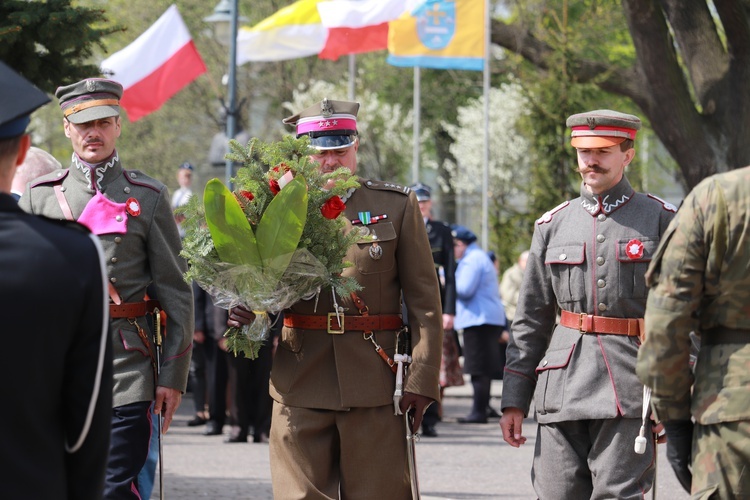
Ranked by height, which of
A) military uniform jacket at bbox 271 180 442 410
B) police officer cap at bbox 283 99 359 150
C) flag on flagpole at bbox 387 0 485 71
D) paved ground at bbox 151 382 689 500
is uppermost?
flag on flagpole at bbox 387 0 485 71

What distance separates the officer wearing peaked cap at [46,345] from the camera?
11.1 ft

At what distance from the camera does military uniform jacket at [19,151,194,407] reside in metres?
6.23

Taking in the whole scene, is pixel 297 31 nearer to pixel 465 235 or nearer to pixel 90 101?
pixel 465 235

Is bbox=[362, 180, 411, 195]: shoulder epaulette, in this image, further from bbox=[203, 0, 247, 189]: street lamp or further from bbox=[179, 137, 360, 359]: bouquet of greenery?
bbox=[203, 0, 247, 189]: street lamp

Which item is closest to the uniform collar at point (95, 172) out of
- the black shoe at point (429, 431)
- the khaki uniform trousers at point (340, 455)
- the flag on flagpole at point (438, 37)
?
the khaki uniform trousers at point (340, 455)

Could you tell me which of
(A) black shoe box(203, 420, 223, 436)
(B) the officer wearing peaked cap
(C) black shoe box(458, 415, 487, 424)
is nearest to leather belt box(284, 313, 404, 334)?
(B) the officer wearing peaked cap

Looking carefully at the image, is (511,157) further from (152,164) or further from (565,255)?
(565,255)

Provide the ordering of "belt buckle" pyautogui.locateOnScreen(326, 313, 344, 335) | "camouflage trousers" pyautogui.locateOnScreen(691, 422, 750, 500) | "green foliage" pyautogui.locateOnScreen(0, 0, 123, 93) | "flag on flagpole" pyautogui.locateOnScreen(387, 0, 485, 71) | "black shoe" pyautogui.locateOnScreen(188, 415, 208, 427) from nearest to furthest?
"camouflage trousers" pyautogui.locateOnScreen(691, 422, 750, 500), "belt buckle" pyautogui.locateOnScreen(326, 313, 344, 335), "green foliage" pyautogui.locateOnScreen(0, 0, 123, 93), "black shoe" pyautogui.locateOnScreen(188, 415, 208, 427), "flag on flagpole" pyautogui.locateOnScreen(387, 0, 485, 71)

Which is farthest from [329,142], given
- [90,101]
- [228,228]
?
[90,101]

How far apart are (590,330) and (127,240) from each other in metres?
2.16

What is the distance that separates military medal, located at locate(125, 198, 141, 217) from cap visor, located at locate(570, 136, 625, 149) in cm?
205

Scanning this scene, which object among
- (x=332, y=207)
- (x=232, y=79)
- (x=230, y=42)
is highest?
(x=230, y=42)

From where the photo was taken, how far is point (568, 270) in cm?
609

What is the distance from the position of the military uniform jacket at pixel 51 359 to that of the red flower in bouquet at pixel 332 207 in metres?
2.50
